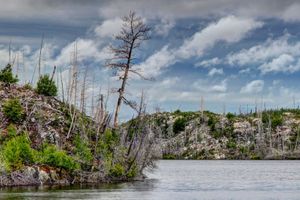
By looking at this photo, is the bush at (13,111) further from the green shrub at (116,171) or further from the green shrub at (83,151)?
the green shrub at (116,171)

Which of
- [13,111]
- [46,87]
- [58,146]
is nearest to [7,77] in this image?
[46,87]

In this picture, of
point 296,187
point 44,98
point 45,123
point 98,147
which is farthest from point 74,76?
point 296,187

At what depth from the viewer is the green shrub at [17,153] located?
75.8 m

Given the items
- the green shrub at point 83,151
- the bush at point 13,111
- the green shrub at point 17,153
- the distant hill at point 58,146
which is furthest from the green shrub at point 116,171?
the bush at point 13,111

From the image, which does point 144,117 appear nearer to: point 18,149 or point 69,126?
point 69,126

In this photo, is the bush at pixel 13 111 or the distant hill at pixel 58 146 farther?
the bush at pixel 13 111

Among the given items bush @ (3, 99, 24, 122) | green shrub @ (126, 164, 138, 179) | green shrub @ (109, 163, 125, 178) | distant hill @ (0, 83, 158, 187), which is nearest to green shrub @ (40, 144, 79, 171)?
distant hill @ (0, 83, 158, 187)

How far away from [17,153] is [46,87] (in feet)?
82.8

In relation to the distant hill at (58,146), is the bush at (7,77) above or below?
above

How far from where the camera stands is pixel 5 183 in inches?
2901

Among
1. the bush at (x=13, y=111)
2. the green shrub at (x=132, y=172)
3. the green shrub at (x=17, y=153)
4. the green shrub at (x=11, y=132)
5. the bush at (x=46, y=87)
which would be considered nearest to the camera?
the green shrub at (x=17, y=153)

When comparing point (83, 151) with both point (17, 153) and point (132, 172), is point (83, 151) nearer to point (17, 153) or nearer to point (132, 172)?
point (132, 172)

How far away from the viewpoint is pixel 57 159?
3105 inches

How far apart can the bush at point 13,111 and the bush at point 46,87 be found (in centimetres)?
1192
